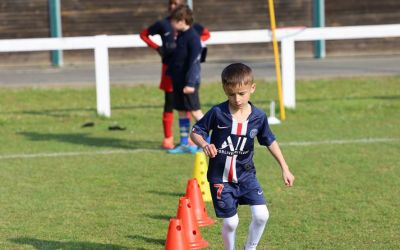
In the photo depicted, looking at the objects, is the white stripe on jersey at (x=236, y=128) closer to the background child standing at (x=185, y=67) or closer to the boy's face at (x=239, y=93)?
the boy's face at (x=239, y=93)

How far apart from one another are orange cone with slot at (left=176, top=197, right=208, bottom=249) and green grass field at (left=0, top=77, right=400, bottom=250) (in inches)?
7.0

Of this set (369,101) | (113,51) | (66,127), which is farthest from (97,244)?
(113,51)

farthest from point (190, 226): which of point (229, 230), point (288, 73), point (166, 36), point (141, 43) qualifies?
point (141, 43)

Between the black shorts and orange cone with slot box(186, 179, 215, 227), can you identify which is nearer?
orange cone with slot box(186, 179, 215, 227)

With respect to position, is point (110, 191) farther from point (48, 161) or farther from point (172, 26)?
point (172, 26)

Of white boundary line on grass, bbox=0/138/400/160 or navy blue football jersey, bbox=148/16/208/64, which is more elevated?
navy blue football jersey, bbox=148/16/208/64

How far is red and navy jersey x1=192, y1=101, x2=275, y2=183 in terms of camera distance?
22.1 ft

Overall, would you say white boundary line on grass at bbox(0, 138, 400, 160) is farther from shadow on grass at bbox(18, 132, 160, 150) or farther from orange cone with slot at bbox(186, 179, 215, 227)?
orange cone with slot at bbox(186, 179, 215, 227)

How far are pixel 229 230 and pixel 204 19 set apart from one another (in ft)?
72.3

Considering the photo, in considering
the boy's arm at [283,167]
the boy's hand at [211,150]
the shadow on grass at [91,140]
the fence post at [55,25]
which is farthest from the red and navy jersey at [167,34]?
the fence post at [55,25]

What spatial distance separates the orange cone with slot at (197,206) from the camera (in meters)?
8.18

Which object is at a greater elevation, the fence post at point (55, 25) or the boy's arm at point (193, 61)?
the boy's arm at point (193, 61)

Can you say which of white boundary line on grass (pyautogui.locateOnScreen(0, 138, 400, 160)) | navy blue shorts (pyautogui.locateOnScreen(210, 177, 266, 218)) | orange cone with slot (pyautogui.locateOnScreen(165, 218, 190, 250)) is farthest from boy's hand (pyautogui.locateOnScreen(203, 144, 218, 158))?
white boundary line on grass (pyautogui.locateOnScreen(0, 138, 400, 160))

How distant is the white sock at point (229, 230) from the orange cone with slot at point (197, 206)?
3.80 feet
